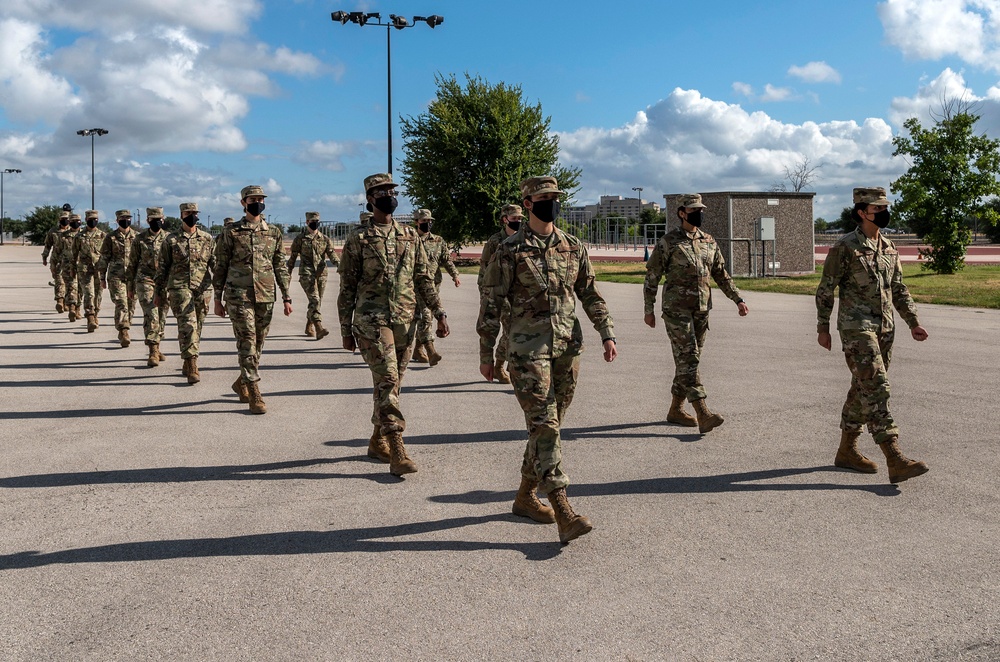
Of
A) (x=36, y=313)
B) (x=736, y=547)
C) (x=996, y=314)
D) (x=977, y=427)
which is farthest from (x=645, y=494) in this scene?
(x=36, y=313)

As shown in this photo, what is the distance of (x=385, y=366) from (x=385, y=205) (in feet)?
3.88

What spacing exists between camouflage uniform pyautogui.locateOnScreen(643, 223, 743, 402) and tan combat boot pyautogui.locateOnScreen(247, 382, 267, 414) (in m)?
3.74

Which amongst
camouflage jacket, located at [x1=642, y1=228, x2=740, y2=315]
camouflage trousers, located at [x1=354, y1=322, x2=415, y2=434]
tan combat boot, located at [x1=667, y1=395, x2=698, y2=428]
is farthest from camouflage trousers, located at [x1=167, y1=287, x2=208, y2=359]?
tan combat boot, located at [x1=667, y1=395, x2=698, y2=428]

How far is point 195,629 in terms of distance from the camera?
12.6ft

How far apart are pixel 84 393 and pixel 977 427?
8.79 meters

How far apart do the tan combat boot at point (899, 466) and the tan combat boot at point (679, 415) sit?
6.89 ft

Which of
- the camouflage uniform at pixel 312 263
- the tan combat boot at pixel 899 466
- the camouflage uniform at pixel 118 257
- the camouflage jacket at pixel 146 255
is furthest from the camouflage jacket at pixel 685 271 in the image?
the camouflage uniform at pixel 118 257

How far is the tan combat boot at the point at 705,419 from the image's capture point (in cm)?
746

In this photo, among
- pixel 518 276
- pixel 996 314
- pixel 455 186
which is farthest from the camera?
pixel 455 186

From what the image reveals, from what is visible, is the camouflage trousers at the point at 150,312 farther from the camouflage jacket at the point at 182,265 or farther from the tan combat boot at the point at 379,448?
the tan combat boot at the point at 379,448

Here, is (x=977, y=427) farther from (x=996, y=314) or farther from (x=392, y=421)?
(x=996, y=314)

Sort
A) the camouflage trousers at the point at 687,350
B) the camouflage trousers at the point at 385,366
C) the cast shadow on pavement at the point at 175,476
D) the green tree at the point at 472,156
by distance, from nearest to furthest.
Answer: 1. the cast shadow on pavement at the point at 175,476
2. the camouflage trousers at the point at 385,366
3. the camouflage trousers at the point at 687,350
4. the green tree at the point at 472,156

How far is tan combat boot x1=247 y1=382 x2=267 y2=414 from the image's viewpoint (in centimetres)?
860

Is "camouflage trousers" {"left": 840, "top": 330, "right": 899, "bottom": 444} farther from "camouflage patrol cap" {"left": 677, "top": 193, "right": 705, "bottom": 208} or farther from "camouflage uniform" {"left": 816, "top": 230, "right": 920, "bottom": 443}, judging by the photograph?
"camouflage patrol cap" {"left": 677, "top": 193, "right": 705, "bottom": 208}
